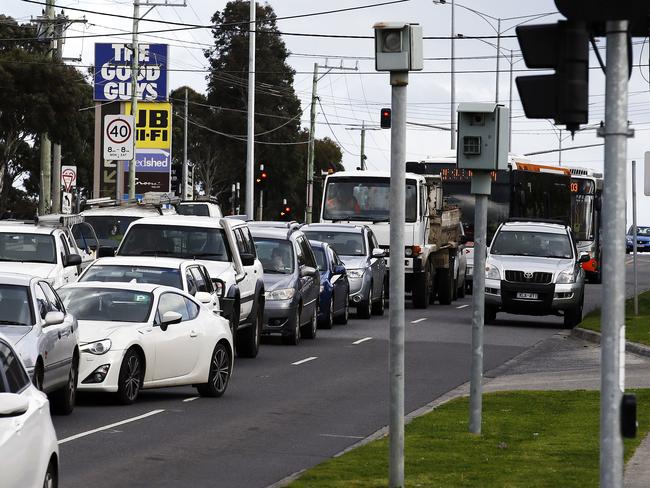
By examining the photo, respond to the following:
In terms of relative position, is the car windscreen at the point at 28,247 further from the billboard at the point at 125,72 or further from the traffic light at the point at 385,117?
the billboard at the point at 125,72

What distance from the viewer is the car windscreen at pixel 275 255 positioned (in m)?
28.2

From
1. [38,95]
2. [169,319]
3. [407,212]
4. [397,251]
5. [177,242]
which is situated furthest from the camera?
[38,95]

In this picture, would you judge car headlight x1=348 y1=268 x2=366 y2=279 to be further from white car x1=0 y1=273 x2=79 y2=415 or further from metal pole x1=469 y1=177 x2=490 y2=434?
metal pole x1=469 y1=177 x2=490 y2=434

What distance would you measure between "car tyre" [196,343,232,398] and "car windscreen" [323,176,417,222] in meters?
19.5

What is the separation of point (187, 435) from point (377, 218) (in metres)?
23.5

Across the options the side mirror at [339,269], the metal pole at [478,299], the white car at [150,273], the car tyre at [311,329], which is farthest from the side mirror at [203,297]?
the side mirror at [339,269]

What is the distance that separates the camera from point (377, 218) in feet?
128

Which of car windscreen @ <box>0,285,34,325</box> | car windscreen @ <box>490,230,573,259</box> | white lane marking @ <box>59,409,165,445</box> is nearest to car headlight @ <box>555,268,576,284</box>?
car windscreen @ <box>490,230,573,259</box>

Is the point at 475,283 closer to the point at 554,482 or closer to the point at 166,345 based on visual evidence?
the point at 554,482

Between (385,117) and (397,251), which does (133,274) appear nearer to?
(397,251)

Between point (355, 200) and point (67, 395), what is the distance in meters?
22.9

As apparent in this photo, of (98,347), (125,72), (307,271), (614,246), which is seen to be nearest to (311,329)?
(307,271)

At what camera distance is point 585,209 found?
54812 millimetres

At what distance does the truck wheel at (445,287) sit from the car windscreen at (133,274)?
20934 millimetres
